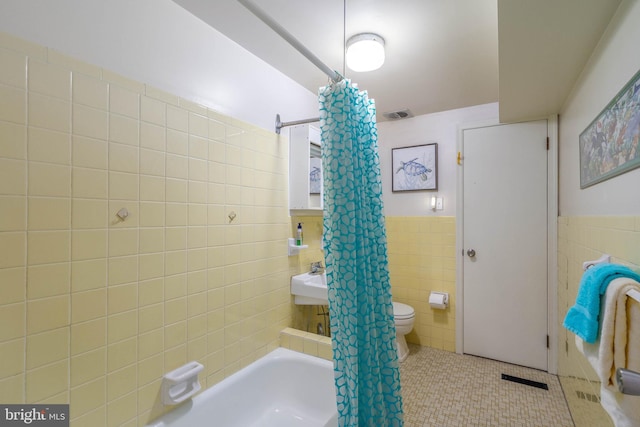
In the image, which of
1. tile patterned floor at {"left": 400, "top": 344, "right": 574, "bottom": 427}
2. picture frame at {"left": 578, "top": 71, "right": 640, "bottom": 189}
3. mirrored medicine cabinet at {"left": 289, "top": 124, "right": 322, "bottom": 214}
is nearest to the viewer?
picture frame at {"left": 578, "top": 71, "right": 640, "bottom": 189}

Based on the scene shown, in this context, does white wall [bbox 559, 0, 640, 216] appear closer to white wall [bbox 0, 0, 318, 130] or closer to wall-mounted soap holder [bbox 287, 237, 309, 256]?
wall-mounted soap holder [bbox 287, 237, 309, 256]

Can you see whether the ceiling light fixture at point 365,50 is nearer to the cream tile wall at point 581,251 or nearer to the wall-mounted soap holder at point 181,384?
the cream tile wall at point 581,251

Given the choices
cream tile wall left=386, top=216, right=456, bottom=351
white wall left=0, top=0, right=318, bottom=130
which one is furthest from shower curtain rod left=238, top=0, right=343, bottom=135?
cream tile wall left=386, top=216, right=456, bottom=351

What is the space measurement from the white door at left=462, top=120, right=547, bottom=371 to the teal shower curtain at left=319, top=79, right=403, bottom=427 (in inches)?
58.0

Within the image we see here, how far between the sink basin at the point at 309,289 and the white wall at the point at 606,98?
1510 mm

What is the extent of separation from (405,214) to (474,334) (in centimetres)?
127

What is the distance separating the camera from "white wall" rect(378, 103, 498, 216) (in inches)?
106

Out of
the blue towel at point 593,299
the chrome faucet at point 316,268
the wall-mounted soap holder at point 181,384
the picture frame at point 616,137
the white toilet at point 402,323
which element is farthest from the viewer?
the white toilet at point 402,323

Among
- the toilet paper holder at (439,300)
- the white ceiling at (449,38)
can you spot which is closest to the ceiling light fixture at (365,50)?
the white ceiling at (449,38)

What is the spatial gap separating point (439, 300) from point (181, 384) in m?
2.16

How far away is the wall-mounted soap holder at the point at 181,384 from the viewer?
1.29 metres

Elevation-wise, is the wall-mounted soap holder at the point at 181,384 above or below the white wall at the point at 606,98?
below

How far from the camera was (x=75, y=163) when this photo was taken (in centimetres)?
104

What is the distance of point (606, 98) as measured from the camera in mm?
1198
